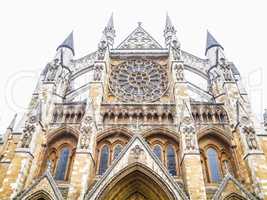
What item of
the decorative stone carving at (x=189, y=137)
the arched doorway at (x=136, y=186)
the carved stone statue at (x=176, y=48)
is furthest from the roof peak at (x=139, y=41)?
the arched doorway at (x=136, y=186)

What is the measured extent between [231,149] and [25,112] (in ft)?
48.8

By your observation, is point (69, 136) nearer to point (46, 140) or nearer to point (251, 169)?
point (46, 140)

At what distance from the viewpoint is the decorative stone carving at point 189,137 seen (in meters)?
14.1

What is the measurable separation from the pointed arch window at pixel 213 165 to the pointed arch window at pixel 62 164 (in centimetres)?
891

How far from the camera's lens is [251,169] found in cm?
1339

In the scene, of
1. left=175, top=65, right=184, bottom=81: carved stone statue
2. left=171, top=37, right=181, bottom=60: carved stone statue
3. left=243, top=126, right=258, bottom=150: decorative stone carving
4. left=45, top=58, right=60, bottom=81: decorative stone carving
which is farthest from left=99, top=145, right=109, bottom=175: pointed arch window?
left=171, top=37, right=181, bottom=60: carved stone statue

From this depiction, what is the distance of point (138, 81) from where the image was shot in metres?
19.2

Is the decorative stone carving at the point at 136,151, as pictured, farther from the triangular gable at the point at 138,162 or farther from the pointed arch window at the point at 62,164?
the pointed arch window at the point at 62,164

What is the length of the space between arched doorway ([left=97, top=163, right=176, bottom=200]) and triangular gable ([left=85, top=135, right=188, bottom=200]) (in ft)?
0.60

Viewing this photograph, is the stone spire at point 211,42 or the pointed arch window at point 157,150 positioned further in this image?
the stone spire at point 211,42

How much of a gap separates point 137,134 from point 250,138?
21.4ft

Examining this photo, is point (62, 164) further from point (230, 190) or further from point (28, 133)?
point (230, 190)

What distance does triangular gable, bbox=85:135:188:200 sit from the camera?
12.5m

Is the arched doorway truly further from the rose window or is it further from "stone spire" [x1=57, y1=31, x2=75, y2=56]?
"stone spire" [x1=57, y1=31, x2=75, y2=56]
